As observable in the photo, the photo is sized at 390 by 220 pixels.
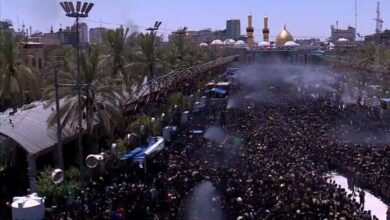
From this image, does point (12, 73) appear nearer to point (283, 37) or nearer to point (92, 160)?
point (92, 160)

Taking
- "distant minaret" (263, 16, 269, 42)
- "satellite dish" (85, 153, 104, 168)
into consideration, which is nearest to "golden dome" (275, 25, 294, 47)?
"distant minaret" (263, 16, 269, 42)

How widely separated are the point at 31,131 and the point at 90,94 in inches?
102

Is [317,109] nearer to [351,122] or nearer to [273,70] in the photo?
[351,122]

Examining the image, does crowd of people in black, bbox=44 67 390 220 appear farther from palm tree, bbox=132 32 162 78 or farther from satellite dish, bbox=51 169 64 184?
palm tree, bbox=132 32 162 78

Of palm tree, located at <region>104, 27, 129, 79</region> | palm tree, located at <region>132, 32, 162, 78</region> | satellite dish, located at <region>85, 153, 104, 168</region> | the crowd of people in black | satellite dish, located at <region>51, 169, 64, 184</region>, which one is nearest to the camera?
the crowd of people in black

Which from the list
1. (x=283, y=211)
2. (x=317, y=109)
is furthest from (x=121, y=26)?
(x=283, y=211)

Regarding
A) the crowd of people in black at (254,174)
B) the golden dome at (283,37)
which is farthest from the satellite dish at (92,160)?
A: the golden dome at (283,37)

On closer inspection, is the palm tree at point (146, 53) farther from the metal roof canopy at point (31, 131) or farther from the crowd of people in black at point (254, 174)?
the metal roof canopy at point (31, 131)

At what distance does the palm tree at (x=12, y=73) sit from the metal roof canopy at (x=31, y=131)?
3.65m

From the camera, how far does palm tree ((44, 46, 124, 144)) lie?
19.4 meters

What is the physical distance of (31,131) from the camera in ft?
59.7

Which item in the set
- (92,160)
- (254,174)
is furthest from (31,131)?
(254,174)

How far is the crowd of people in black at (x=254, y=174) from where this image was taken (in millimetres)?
13008

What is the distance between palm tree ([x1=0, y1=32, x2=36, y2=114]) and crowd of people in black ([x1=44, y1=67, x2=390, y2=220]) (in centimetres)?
759
